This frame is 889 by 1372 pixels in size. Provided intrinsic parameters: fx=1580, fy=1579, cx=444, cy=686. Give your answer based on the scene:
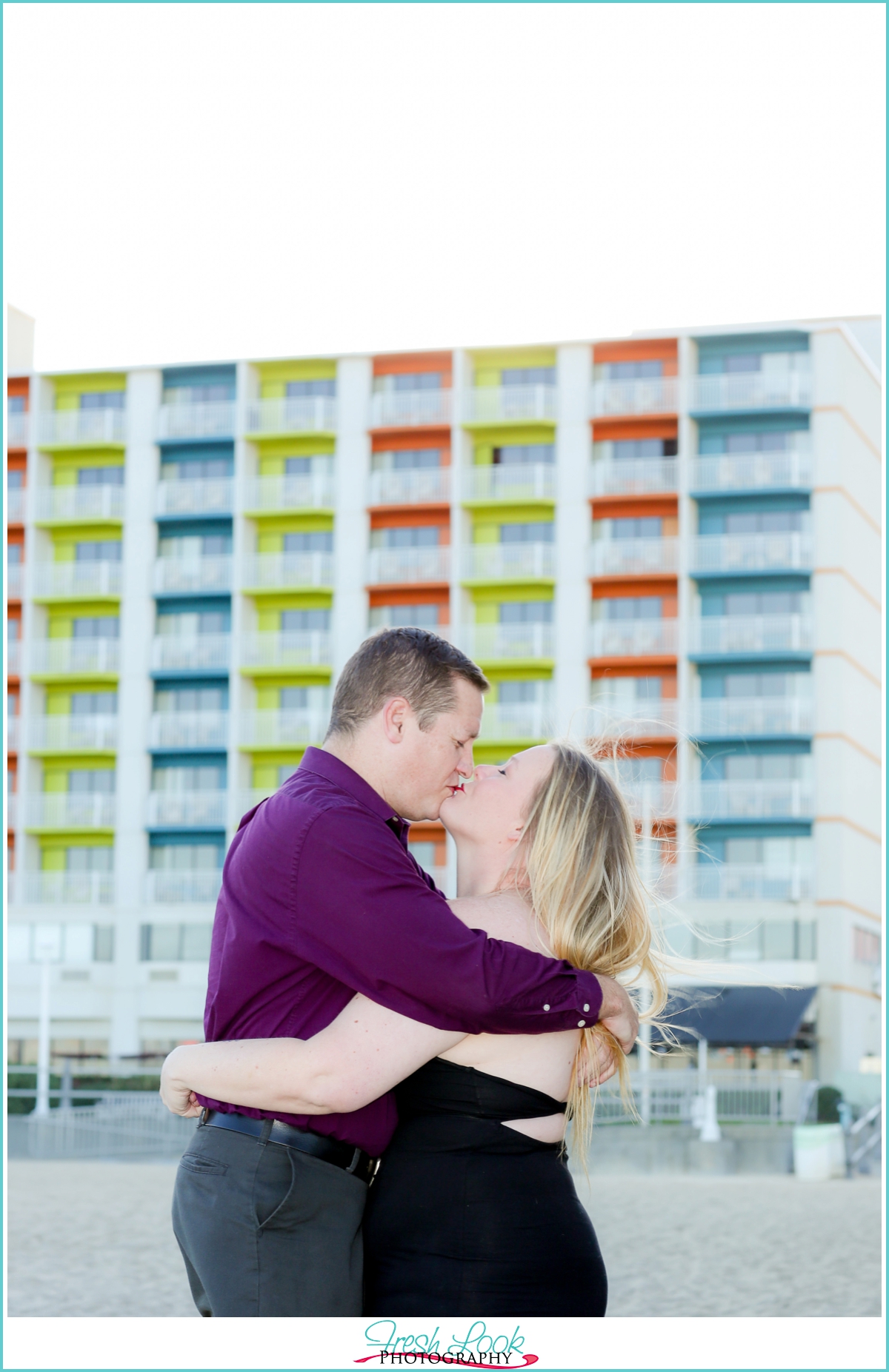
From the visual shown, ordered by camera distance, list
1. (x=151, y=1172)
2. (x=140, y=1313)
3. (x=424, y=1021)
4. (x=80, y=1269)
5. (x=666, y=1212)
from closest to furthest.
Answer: (x=424, y=1021) → (x=140, y=1313) → (x=80, y=1269) → (x=666, y=1212) → (x=151, y=1172)

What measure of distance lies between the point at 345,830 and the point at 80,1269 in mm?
12396

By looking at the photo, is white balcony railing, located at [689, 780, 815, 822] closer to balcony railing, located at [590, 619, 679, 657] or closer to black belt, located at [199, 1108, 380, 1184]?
balcony railing, located at [590, 619, 679, 657]

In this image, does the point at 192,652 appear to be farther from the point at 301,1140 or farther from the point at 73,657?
the point at 301,1140

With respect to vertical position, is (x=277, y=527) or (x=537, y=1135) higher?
(x=277, y=527)

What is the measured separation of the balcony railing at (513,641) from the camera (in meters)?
46.4

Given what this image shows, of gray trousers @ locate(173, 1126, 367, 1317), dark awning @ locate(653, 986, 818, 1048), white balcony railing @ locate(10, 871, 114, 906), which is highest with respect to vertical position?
gray trousers @ locate(173, 1126, 367, 1317)

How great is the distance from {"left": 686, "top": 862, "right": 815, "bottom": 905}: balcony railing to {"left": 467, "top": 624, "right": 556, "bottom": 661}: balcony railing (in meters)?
7.89

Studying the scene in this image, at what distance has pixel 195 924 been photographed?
1838 inches

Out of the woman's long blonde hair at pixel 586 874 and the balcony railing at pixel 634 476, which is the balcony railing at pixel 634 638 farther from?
the woman's long blonde hair at pixel 586 874

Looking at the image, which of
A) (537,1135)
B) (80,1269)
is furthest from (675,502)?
(537,1135)

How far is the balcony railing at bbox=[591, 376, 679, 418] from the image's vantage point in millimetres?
46375

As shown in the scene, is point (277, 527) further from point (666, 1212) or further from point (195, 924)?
point (666, 1212)

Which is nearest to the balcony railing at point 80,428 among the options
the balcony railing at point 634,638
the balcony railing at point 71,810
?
the balcony railing at point 71,810

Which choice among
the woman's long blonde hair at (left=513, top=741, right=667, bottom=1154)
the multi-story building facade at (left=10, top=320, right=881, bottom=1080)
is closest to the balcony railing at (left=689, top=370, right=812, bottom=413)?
the multi-story building facade at (left=10, top=320, right=881, bottom=1080)
